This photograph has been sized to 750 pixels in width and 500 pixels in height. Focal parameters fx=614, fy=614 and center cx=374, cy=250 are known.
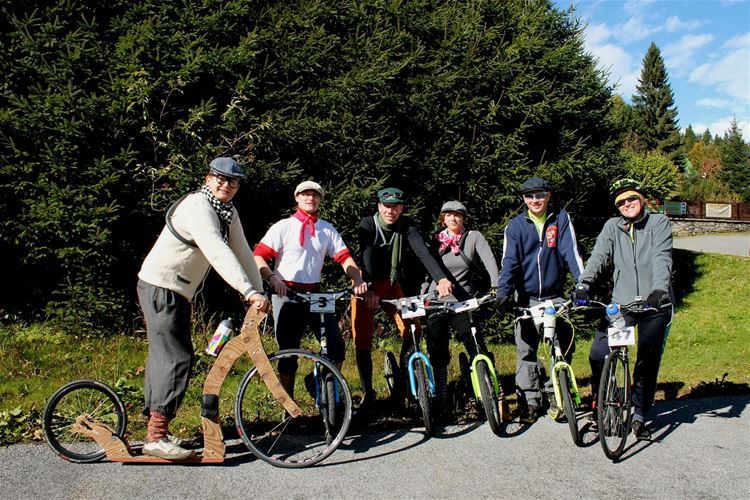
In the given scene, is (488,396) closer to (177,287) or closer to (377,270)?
(377,270)

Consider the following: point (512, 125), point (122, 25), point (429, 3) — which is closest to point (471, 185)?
Result: point (512, 125)

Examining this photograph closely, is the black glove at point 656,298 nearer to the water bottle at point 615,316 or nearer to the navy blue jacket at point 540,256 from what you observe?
the water bottle at point 615,316

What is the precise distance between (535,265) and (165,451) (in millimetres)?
3264

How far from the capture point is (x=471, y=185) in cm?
877

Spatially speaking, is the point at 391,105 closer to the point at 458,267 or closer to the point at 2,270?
the point at 458,267

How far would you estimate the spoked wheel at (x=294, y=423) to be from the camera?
4203 mm

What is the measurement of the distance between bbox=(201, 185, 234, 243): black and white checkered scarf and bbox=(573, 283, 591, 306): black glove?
2.74 metres

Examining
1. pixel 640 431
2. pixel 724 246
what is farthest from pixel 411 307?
pixel 724 246

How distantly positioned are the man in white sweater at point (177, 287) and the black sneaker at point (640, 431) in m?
3.07

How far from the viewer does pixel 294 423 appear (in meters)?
5.05

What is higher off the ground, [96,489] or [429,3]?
[429,3]

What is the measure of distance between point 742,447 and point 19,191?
7621mm

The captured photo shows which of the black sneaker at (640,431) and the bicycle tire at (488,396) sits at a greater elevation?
the bicycle tire at (488,396)

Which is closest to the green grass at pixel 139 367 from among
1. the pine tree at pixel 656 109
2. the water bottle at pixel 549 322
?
the water bottle at pixel 549 322
